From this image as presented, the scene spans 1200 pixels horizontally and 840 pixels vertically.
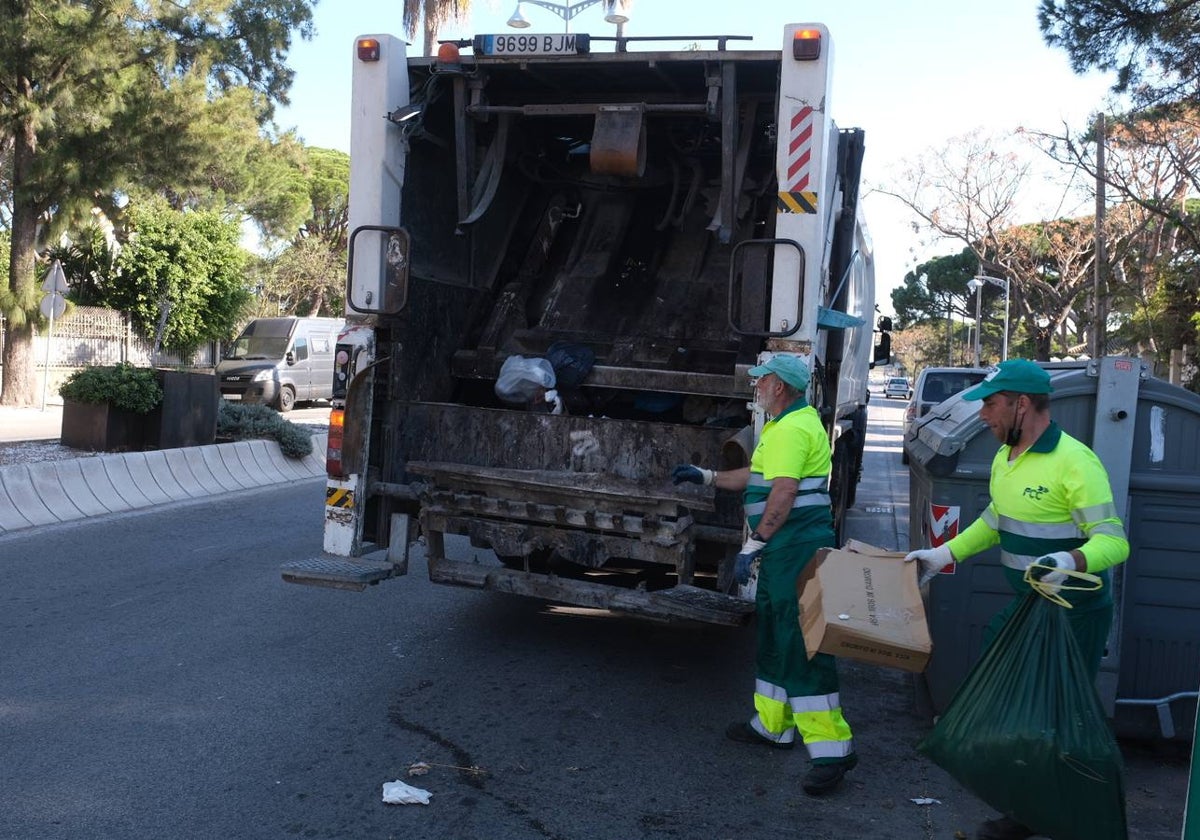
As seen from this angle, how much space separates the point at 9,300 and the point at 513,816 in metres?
16.4

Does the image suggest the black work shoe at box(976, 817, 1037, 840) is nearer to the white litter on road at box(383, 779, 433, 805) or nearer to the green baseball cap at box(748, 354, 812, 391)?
the green baseball cap at box(748, 354, 812, 391)

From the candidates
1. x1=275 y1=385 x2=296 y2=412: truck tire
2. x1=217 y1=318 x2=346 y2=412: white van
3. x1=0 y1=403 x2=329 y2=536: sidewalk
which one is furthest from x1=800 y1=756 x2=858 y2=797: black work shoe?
x1=275 y1=385 x2=296 y2=412: truck tire

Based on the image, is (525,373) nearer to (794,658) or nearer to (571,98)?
(571,98)

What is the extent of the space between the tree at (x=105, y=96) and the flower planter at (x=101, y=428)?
6.31 metres

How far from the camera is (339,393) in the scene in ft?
18.4

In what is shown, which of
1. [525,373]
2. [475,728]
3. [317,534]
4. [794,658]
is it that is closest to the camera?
[794,658]

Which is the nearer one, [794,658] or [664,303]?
[794,658]

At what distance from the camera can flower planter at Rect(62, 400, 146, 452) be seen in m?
11.8

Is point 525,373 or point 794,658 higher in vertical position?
point 525,373

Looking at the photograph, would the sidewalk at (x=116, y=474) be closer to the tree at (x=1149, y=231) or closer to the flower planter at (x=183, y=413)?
the flower planter at (x=183, y=413)

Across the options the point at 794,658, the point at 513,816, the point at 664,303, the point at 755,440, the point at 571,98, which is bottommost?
the point at 513,816

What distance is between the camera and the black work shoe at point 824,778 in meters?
4.02

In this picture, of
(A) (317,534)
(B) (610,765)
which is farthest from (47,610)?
(B) (610,765)

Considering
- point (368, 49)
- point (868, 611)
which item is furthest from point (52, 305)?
point (868, 611)
